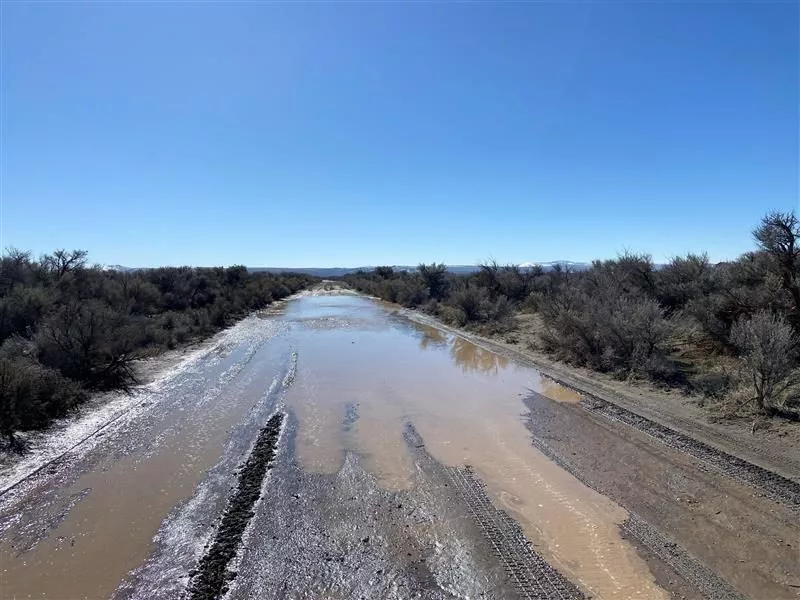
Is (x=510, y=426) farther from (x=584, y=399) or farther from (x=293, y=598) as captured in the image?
(x=293, y=598)

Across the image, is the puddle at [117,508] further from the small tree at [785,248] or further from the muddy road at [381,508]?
the small tree at [785,248]

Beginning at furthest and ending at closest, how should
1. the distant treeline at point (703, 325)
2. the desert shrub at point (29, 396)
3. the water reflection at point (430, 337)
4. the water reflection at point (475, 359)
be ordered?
1. the water reflection at point (430, 337)
2. the water reflection at point (475, 359)
3. the distant treeline at point (703, 325)
4. the desert shrub at point (29, 396)

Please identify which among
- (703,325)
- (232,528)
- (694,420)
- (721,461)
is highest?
(703,325)

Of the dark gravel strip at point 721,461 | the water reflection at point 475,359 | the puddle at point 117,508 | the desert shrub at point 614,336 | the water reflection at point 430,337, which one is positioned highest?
the desert shrub at point 614,336

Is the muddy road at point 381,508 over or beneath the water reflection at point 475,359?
beneath

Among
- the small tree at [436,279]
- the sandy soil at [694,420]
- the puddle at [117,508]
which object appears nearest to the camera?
the puddle at [117,508]

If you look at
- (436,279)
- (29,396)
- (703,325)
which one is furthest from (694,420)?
(436,279)

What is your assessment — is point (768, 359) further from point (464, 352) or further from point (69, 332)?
point (69, 332)

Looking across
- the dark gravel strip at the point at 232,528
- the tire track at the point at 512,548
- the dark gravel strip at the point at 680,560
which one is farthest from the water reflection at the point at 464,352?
the dark gravel strip at the point at 680,560

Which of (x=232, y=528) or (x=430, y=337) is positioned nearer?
(x=232, y=528)
